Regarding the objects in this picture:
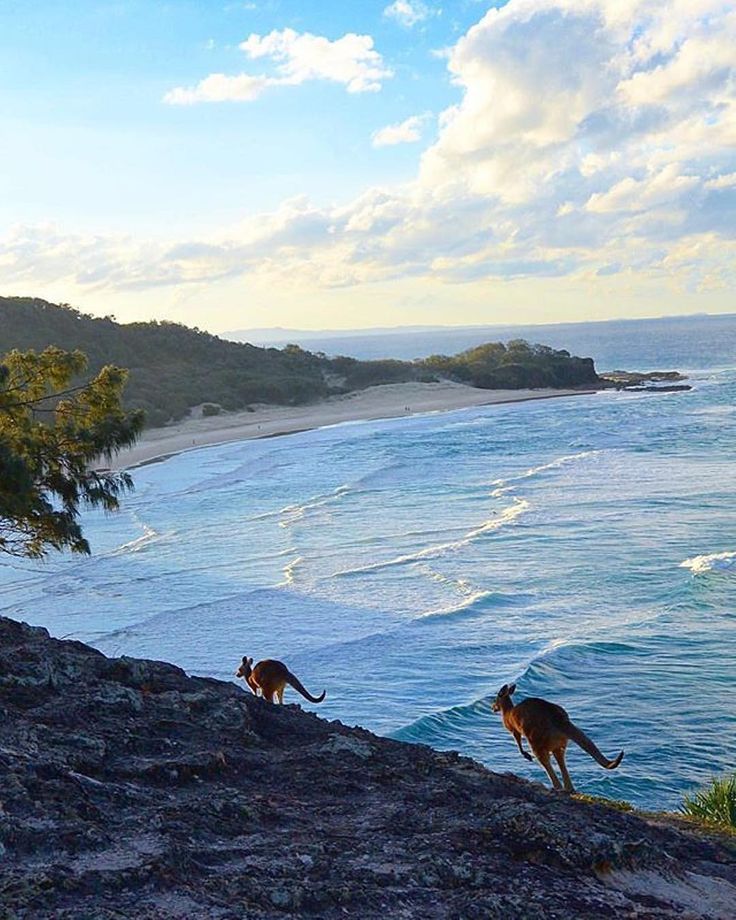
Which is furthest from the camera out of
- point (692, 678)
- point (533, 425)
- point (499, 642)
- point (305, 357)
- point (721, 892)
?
point (305, 357)

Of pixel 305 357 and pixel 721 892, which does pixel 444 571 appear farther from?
pixel 305 357

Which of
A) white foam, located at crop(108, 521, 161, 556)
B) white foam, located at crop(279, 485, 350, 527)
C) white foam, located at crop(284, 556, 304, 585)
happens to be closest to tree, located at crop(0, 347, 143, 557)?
white foam, located at crop(284, 556, 304, 585)

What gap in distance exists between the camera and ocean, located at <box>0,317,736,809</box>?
14.0 m

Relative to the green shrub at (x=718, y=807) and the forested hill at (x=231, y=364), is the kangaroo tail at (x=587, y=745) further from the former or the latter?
the forested hill at (x=231, y=364)

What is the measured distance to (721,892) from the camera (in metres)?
5.88

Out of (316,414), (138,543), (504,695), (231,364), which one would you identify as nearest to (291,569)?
(138,543)

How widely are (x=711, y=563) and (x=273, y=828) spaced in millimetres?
17489

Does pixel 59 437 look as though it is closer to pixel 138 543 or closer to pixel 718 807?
pixel 718 807

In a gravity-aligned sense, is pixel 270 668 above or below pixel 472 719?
above

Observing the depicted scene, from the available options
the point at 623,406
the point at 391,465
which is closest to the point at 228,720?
the point at 391,465

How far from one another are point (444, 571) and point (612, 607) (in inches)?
178

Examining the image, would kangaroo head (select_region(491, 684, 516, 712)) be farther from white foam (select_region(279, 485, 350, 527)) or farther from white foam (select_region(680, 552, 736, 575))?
white foam (select_region(279, 485, 350, 527))

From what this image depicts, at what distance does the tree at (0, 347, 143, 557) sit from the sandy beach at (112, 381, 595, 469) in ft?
114

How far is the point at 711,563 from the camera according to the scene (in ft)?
70.9
